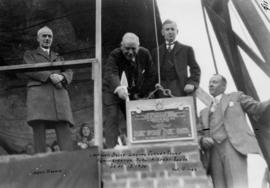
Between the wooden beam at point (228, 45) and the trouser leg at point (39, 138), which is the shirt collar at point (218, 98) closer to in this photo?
the wooden beam at point (228, 45)

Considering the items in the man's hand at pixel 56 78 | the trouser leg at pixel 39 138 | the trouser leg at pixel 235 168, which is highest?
the man's hand at pixel 56 78

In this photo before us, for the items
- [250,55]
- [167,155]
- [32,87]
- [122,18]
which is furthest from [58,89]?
[122,18]

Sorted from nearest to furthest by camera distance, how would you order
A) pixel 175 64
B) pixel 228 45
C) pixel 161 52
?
pixel 175 64 → pixel 161 52 → pixel 228 45

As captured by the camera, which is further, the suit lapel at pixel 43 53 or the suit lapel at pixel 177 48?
the suit lapel at pixel 177 48

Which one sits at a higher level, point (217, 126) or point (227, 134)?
point (217, 126)

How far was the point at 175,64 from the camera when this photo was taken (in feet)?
24.4

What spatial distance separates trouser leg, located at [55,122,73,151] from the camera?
703 cm

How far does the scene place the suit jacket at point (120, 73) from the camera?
7.16 meters

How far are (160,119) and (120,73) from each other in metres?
0.80

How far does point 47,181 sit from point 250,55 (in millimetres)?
3552

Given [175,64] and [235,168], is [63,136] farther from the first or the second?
[235,168]

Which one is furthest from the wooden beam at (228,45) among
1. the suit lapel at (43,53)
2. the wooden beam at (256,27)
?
the suit lapel at (43,53)

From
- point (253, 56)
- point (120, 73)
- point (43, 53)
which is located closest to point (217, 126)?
point (120, 73)

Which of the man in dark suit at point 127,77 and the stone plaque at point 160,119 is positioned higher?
the man in dark suit at point 127,77
